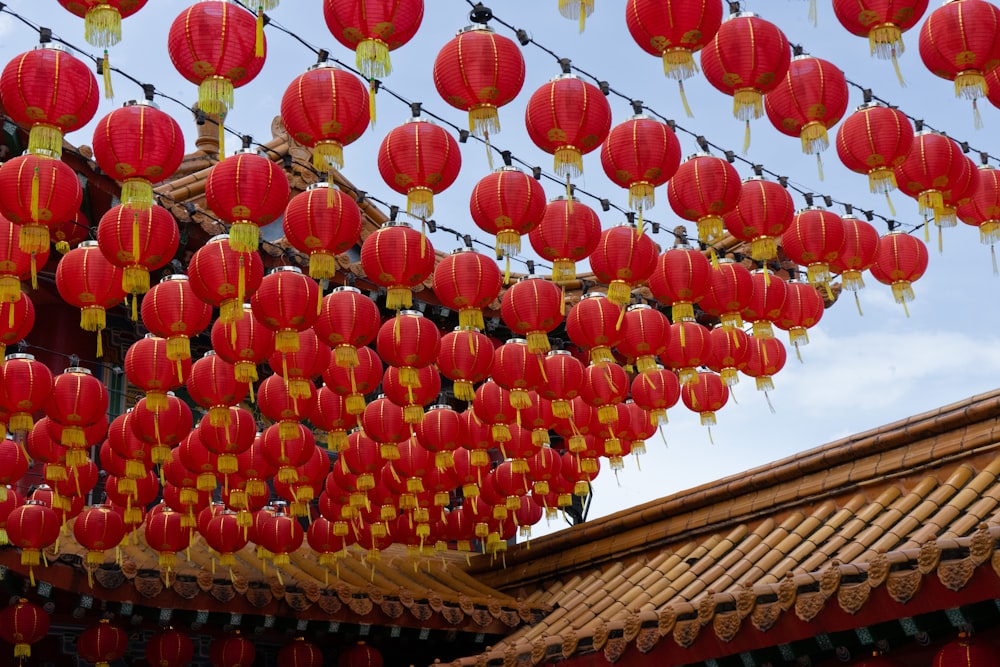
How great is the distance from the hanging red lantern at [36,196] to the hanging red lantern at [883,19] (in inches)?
187

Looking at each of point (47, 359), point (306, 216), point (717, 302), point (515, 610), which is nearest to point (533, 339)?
point (717, 302)

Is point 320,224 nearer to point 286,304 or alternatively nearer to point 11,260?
point 286,304

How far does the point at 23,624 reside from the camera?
34.5 feet

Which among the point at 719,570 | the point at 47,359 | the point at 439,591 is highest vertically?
the point at 47,359

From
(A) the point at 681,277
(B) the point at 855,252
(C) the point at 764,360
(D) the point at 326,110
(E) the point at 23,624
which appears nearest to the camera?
(D) the point at 326,110

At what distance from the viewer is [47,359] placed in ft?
43.8

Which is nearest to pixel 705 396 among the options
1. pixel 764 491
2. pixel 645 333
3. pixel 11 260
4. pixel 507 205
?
pixel 764 491

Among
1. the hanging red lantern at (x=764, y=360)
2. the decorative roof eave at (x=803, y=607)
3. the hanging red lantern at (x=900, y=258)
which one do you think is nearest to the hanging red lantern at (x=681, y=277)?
the hanging red lantern at (x=900, y=258)

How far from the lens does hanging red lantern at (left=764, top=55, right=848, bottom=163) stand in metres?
7.35

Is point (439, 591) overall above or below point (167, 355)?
below

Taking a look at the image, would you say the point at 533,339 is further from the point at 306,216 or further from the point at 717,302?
the point at 306,216

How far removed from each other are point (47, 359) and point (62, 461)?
3.16 m

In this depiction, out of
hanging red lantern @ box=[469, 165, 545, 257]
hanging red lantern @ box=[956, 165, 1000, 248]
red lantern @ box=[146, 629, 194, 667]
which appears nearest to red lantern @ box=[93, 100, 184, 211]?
hanging red lantern @ box=[469, 165, 545, 257]

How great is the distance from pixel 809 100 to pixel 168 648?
25.1 ft
